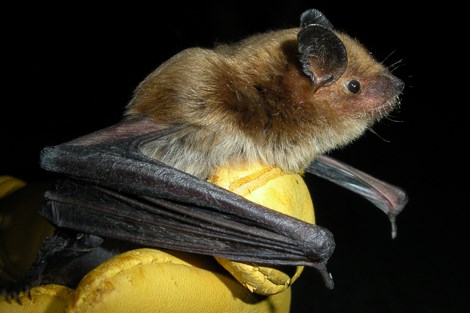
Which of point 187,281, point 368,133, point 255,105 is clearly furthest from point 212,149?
point 368,133

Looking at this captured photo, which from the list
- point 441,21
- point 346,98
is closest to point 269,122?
point 346,98

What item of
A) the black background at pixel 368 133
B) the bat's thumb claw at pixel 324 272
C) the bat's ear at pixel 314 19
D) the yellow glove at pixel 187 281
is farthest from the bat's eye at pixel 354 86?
the black background at pixel 368 133

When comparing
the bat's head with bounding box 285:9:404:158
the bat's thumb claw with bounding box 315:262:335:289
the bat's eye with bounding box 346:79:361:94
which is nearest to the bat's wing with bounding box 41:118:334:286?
the bat's thumb claw with bounding box 315:262:335:289

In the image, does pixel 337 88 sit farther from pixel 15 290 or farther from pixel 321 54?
pixel 15 290

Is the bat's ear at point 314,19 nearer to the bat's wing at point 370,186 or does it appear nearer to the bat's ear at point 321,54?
the bat's ear at point 321,54

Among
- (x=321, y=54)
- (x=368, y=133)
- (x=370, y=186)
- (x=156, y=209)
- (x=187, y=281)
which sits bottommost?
(x=368, y=133)

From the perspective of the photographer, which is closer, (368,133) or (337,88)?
(337,88)
